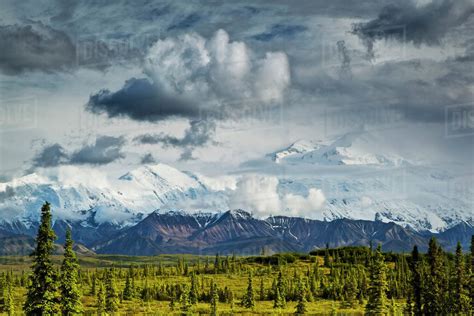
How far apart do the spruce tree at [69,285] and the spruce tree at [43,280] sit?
1258 cm

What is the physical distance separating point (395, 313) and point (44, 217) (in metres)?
129

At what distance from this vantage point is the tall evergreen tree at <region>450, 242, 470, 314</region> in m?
140

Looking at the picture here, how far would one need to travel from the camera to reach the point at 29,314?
88375mm

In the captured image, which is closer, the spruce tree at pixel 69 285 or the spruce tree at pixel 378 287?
the spruce tree at pixel 69 285

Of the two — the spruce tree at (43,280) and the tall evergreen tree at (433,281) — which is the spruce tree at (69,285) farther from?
the tall evergreen tree at (433,281)

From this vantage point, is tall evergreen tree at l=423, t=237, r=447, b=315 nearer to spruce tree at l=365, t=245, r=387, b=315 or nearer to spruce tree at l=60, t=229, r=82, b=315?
spruce tree at l=365, t=245, r=387, b=315

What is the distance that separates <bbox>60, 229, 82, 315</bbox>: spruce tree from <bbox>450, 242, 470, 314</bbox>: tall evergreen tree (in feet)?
264

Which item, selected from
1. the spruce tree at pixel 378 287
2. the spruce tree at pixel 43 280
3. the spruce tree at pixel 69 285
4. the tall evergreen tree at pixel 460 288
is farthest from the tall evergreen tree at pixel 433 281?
the spruce tree at pixel 43 280

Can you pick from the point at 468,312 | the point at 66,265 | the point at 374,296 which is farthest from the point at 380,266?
the point at 66,265

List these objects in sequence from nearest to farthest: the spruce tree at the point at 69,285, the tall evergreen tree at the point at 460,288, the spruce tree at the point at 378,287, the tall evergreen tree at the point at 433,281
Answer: the spruce tree at the point at 69,285, the tall evergreen tree at the point at 433,281, the tall evergreen tree at the point at 460,288, the spruce tree at the point at 378,287

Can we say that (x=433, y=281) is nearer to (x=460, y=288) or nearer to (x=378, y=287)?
(x=460, y=288)

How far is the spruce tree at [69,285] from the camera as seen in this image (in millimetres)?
102375

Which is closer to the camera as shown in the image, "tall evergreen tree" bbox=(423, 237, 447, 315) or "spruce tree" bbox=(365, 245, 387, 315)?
"tall evergreen tree" bbox=(423, 237, 447, 315)

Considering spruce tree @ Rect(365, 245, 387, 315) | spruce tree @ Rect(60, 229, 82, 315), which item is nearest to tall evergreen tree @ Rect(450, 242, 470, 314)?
spruce tree @ Rect(365, 245, 387, 315)
